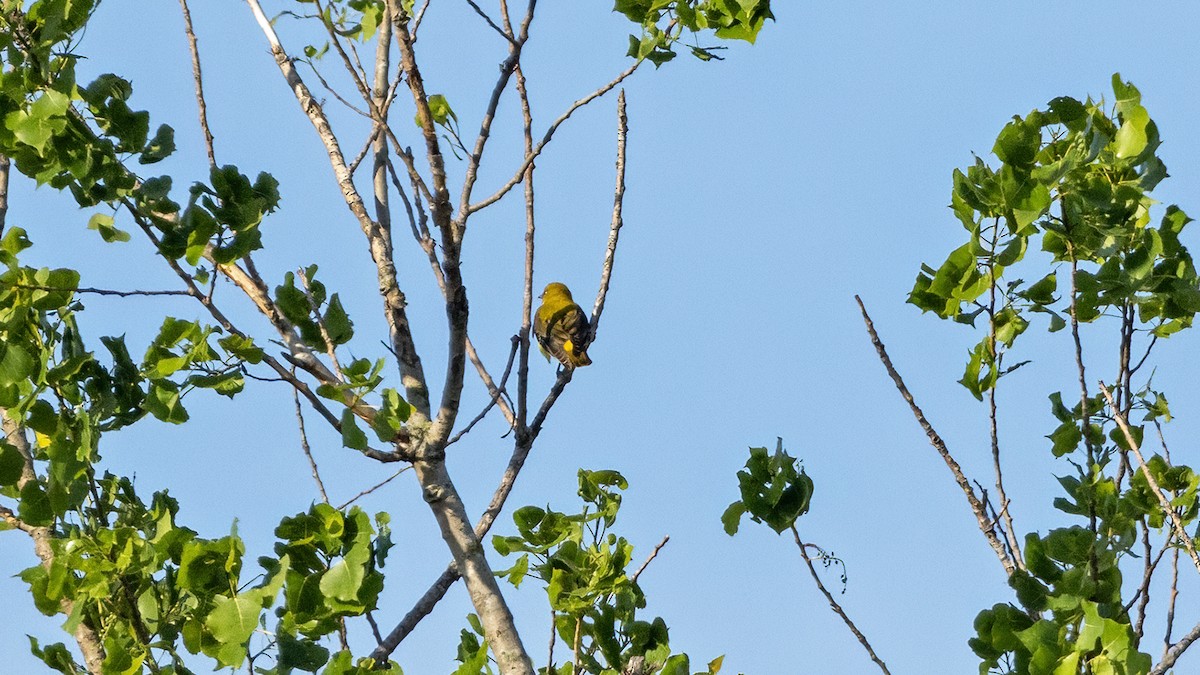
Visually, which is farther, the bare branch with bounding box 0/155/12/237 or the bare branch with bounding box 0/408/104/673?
the bare branch with bounding box 0/155/12/237

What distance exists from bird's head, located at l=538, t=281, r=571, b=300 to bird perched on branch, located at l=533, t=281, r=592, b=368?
0.11 ft

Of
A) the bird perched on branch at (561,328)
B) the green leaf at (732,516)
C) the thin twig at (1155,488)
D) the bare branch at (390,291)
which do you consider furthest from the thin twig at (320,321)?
the bird perched on branch at (561,328)

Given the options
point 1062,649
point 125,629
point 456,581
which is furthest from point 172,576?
point 1062,649

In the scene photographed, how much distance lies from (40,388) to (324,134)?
1457 millimetres

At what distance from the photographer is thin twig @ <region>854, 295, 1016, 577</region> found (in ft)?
9.34

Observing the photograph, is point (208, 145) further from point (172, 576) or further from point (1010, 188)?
point (1010, 188)

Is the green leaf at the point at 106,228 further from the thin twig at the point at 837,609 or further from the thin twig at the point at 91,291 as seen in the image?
the thin twig at the point at 837,609

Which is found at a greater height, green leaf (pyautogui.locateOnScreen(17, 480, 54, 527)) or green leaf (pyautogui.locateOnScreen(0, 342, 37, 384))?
green leaf (pyautogui.locateOnScreen(0, 342, 37, 384))

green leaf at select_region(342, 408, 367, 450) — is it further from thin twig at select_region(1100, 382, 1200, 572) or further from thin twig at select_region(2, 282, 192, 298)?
thin twig at select_region(1100, 382, 1200, 572)

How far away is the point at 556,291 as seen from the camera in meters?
10.4

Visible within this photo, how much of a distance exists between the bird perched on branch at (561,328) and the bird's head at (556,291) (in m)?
0.03

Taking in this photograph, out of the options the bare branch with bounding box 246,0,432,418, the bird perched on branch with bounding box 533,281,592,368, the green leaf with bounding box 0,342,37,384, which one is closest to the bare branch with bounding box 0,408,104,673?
the green leaf with bounding box 0,342,37,384

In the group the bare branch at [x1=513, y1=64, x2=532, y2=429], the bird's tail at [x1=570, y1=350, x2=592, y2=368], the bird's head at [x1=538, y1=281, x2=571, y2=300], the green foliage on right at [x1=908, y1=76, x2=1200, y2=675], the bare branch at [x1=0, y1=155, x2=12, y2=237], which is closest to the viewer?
the green foliage on right at [x1=908, y1=76, x2=1200, y2=675]

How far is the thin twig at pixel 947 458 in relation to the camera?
2.85 meters
